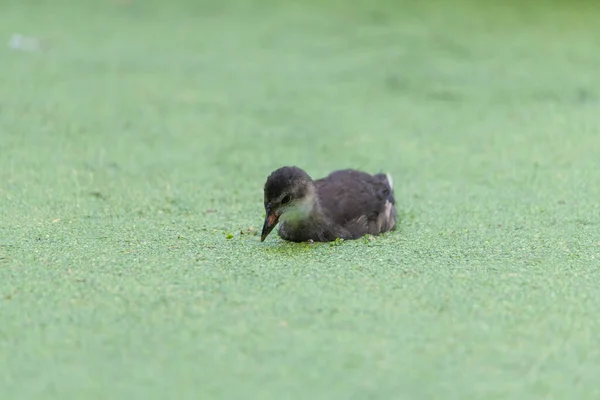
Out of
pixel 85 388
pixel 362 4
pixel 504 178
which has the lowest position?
pixel 85 388

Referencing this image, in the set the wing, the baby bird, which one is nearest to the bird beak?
the baby bird

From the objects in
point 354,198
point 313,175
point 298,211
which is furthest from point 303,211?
point 313,175

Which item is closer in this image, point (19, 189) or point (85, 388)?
point (85, 388)

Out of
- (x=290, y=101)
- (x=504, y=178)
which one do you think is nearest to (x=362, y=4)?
(x=290, y=101)

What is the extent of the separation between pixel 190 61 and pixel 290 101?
0.81 m

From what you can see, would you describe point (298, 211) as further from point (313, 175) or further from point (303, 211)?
point (313, 175)

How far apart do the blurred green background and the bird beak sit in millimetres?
37

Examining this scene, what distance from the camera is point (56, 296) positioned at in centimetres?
213

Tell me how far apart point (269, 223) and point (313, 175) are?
73 cm

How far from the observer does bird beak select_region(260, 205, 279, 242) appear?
2.59 metres

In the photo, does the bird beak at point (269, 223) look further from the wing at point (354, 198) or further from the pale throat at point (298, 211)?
the wing at point (354, 198)

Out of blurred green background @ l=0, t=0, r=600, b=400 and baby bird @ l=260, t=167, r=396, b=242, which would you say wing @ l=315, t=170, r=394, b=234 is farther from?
blurred green background @ l=0, t=0, r=600, b=400

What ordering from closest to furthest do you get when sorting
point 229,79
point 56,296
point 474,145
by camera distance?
point 56,296 < point 474,145 < point 229,79

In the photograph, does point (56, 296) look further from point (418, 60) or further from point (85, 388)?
point (418, 60)
